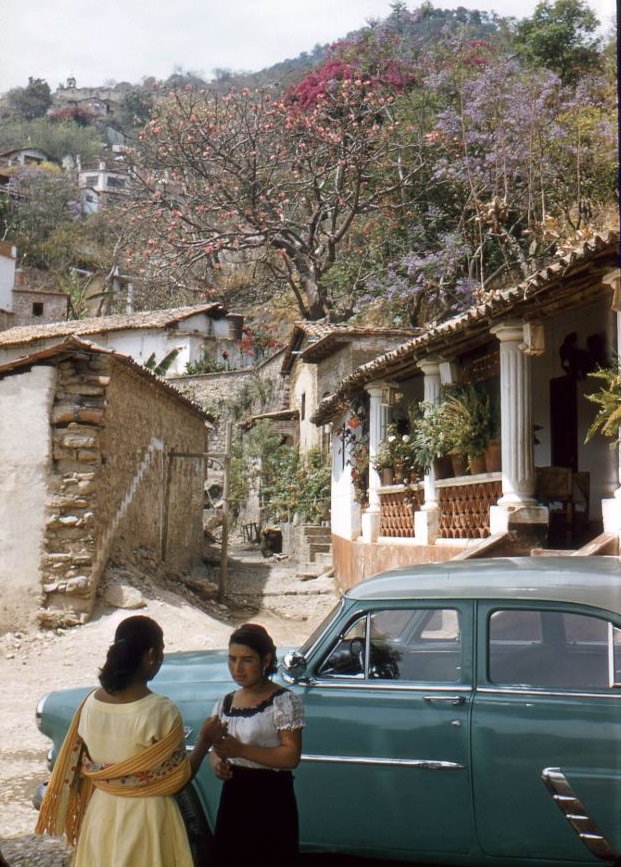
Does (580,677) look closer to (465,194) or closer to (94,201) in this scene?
(465,194)

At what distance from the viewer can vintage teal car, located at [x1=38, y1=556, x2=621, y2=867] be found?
121 inches

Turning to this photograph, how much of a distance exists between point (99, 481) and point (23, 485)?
0.79 meters

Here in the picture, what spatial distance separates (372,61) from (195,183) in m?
5.60

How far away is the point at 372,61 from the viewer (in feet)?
72.5

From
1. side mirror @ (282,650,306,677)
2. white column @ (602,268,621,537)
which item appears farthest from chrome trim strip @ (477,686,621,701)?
white column @ (602,268,621,537)

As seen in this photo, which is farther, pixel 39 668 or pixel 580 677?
pixel 39 668

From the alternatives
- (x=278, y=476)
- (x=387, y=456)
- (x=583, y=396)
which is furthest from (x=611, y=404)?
(x=278, y=476)

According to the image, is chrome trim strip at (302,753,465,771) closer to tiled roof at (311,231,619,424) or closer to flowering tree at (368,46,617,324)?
tiled roof at (311,231,619,424)

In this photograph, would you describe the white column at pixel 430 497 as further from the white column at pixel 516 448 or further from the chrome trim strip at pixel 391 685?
the chrome trim strip at pixel 391 685

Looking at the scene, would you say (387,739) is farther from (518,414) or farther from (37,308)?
(37,308)

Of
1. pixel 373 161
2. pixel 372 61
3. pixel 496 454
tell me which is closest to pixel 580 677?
pixel 496 454

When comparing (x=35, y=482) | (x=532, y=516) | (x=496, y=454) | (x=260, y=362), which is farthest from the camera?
(x=260, y=362)

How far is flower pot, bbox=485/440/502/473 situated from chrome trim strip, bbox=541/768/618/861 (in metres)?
5.56

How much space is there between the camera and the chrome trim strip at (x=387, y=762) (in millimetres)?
3201
